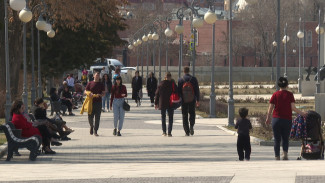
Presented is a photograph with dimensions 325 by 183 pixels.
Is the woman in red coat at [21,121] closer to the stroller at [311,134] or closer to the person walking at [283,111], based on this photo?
the person walking at [283,111]

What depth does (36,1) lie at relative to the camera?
4266cm

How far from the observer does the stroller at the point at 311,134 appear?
56.2 ft

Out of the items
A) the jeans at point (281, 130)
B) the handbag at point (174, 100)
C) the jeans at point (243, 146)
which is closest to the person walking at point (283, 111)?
the jeans at point (281, 130)

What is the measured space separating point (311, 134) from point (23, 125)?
5.89 metres

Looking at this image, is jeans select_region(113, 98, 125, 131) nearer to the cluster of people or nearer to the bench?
Result: the cluster of people

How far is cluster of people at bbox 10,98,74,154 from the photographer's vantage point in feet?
62.5

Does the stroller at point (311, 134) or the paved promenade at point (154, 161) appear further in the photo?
the stroller at point (311, 134)

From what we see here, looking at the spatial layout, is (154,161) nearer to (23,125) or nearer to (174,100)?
(23,125)

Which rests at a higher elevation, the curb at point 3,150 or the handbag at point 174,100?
the handbag at point 174,100

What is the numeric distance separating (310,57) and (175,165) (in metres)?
100

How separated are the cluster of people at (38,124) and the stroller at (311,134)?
5.57 m

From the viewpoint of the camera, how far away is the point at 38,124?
2039cm

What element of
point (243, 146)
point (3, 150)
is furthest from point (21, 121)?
point (243, 146)

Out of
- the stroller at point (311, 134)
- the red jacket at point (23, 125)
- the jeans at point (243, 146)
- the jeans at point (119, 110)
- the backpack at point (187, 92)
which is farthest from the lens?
the jeans at point (119, 110)
